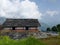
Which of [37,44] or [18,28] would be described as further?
[18,28]

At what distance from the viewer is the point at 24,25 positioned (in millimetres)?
48250

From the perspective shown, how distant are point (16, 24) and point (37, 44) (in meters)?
36.8

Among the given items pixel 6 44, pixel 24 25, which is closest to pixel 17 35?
pixel 6 44

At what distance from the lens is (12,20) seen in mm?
50438

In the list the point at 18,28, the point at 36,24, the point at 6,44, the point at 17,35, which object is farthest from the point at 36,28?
the point at 6,44

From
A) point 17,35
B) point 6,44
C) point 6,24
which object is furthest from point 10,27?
point 6,44

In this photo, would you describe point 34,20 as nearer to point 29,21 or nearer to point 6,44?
point 29,21

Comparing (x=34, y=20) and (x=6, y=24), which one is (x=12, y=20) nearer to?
(x=6, y=24)

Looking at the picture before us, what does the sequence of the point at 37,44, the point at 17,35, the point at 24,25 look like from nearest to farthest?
the point at 37,44 < the point at 17,35 < the point at 24,25

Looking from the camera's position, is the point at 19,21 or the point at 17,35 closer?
the point at 17,35

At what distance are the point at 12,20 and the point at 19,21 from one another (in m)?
1.76

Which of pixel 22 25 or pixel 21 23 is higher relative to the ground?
pixel 21 23

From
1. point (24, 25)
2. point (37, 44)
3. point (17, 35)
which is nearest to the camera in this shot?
point (37, 44)

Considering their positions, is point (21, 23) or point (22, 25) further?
point (21, 23)
